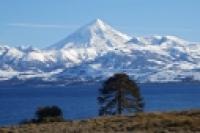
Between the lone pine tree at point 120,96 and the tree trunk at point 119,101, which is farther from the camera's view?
the lone pine tree at point 120,96

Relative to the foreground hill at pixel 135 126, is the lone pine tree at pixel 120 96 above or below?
above

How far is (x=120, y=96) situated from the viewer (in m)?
52.7

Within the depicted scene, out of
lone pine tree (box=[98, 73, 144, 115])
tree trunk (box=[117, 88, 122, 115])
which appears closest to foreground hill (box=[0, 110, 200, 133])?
tree trunk (box=[117, 88, 122, 115])

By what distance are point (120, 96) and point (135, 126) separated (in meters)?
21.0

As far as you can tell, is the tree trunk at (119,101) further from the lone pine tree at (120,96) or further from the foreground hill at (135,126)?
Result: the foreground hill at (135,126)

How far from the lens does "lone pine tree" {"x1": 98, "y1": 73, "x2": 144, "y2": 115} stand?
172 ft

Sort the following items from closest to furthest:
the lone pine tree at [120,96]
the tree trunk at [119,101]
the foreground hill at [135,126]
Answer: the foreground hill at [135,126] → the tree trunk at [119,101] → the lone pine tree at [120,96]

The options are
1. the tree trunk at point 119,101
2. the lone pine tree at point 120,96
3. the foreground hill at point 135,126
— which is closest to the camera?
Result: the foreground hill at point 135,126

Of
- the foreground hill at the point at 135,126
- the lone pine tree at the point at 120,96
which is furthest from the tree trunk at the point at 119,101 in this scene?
the foreground hill at the point at 135,126

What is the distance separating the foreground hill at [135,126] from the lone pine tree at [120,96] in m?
15.7

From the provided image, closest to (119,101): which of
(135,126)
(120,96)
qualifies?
(120,96)

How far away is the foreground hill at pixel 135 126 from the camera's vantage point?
99.3 feet

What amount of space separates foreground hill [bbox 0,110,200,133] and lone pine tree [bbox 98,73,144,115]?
15.7 m

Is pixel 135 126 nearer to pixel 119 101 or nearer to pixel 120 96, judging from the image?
pixel 119 101
